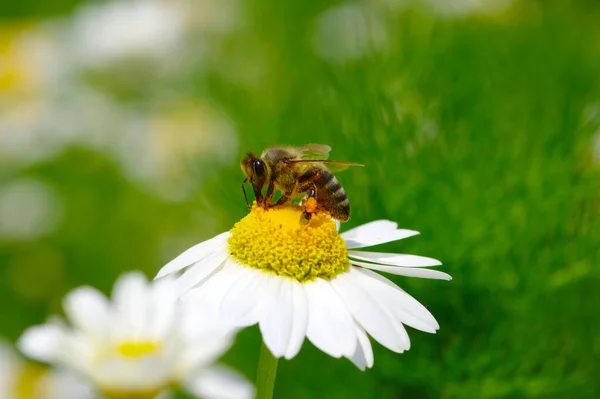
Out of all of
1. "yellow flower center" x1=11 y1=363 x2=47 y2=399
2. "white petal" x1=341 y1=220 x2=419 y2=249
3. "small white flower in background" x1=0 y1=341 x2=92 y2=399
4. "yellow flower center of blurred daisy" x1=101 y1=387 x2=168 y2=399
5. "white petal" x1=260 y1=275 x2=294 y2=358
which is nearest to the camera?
"white petal" x1=260 y1=275 x2=294 y2=358

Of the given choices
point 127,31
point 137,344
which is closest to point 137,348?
point 137,344

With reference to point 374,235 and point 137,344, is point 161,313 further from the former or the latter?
point 374,235

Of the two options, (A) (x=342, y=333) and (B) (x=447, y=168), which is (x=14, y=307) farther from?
(A) (x=342, y=333)

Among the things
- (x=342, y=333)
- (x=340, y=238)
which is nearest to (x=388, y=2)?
(x=340, y=238)

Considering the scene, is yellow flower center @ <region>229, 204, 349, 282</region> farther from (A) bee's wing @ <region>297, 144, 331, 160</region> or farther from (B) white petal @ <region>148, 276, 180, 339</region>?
(B) white petal @ <region>148, 276, 180, 339</region>

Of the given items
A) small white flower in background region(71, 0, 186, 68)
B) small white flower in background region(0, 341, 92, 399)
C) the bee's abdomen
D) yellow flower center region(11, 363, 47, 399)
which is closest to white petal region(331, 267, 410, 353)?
the bee's abdomen

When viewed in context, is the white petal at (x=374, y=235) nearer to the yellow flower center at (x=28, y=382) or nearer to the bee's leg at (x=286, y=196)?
the bee's leg at (x=286, y=196)
